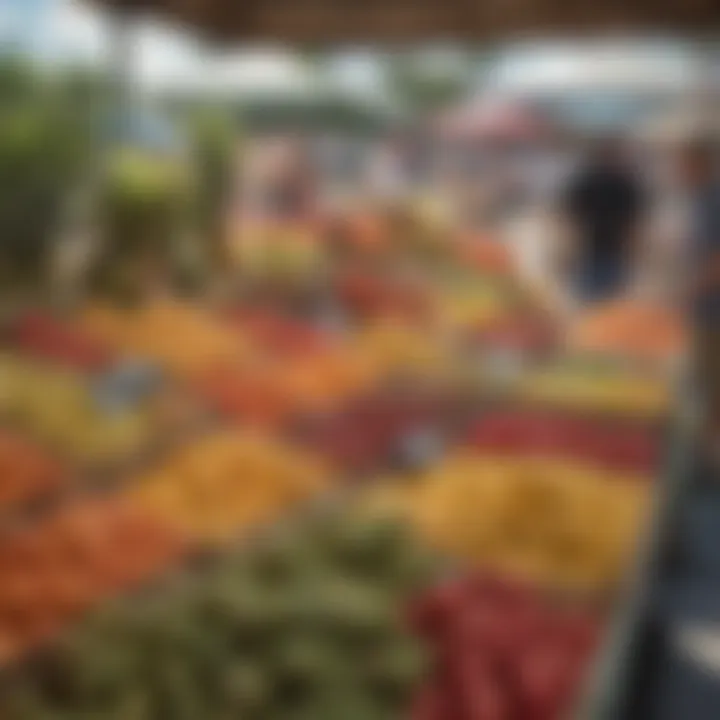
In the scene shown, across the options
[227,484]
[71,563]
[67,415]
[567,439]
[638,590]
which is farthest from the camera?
[567,439]

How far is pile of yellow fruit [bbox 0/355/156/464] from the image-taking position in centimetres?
168

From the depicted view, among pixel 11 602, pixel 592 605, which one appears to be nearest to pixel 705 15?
pixel 592 605

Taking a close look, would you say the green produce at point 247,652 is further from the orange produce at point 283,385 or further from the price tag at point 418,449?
the orange produce at point 283,385

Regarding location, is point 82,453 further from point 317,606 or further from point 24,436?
point 317,606

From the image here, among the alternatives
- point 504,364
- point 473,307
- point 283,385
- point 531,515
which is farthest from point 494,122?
point 531,515

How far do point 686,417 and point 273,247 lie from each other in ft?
2.87

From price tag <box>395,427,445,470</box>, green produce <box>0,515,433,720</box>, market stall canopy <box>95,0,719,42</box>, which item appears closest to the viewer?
green produce <box>0,515,433,720</box>

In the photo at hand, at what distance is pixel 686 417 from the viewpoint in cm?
218

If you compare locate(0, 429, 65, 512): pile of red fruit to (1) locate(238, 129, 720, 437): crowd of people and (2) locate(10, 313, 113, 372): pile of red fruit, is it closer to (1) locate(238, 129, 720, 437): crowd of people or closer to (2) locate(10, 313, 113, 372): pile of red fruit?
(2) locate(10, 313, 113, 372): pile of red fruit

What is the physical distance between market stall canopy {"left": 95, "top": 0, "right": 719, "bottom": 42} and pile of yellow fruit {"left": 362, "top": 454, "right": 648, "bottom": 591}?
86cm

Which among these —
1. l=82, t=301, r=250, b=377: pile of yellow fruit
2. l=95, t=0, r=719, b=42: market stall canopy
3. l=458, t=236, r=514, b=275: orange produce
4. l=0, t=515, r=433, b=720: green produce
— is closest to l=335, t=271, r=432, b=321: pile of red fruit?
l=458, t=236, r=514, b=275: orange produce

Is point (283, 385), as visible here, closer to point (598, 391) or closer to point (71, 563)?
point (598, 391)

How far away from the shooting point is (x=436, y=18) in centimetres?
213

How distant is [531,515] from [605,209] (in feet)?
3.06
